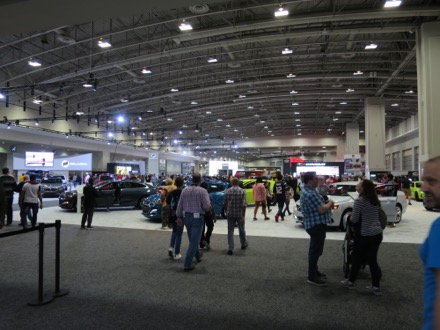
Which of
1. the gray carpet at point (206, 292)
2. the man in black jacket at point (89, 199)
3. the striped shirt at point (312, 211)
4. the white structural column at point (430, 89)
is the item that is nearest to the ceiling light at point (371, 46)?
the white structural column at point (430, 89)

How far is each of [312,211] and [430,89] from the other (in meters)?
11.3

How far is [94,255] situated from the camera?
23.4ft

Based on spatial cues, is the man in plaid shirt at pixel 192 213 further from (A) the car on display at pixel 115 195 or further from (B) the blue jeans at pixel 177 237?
(A) the car on display at pixel 115 195

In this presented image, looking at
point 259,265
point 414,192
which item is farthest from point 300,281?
point 414,192

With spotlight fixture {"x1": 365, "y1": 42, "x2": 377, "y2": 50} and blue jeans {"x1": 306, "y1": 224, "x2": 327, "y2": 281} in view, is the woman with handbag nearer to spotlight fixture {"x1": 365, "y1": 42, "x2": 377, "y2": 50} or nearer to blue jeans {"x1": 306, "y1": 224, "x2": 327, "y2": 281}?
blue jeans {"x1": 306, "y1": 224, "x2": 327, "y2": 281}

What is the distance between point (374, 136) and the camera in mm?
25578

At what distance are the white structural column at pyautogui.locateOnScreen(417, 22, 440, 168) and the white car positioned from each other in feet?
10.1

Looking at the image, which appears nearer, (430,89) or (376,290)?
(376,290)

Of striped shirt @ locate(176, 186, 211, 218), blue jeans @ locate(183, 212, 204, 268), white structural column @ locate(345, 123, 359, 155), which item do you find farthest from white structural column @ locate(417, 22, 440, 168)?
white structural column @ locate(345, 123, 359, 155)

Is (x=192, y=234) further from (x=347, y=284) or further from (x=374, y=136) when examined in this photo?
(x=374, y=136)

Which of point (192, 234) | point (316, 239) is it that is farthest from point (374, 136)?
point (192, 234)

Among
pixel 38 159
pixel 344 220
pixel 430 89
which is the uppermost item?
pixel 430 89

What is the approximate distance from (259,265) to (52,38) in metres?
16.6

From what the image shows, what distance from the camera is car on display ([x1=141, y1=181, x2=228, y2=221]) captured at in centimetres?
1191
